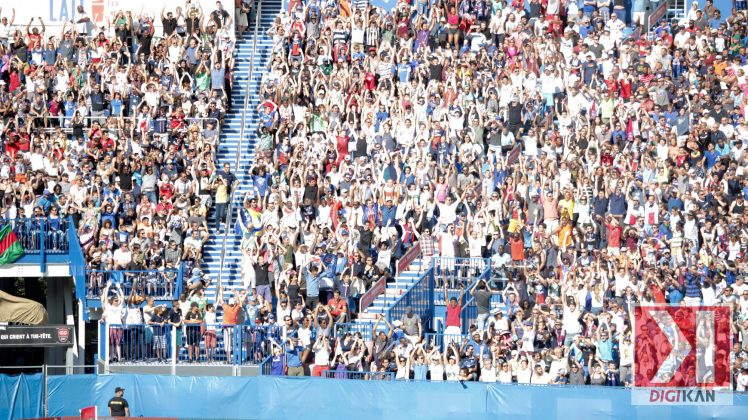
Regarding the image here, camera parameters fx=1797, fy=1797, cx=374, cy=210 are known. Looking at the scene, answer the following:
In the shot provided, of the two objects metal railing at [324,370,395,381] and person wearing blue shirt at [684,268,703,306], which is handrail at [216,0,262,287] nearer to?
metal railing at [324,370,395,381]

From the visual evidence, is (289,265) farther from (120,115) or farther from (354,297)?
(120,115)

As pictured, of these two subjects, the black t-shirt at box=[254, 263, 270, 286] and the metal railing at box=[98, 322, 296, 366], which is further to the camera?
the black t-shirt at box=[254, 263, 270, 286]

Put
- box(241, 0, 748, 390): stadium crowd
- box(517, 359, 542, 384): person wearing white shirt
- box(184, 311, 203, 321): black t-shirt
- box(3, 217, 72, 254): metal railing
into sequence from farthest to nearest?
box(3, 217, 72, 254): metal railing < box(184, 311, 203, 321): black t-shirt < box(241, 0, 748, 390): stadium crowd < box(517, 359, 542, 384): person wearing white shirt

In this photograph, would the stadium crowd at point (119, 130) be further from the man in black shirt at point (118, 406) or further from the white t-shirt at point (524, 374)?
the white t-shirt at point (524, 374)

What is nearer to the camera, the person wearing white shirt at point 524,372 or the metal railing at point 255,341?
the person wearing white shirt at point 524,372

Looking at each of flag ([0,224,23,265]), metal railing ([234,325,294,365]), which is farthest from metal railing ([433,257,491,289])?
flag ([0,224,23,265])

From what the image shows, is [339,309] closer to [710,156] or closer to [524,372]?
[524,372]

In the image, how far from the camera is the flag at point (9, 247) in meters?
40.3

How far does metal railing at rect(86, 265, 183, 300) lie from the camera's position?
39.7m

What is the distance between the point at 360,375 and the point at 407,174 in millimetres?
6233

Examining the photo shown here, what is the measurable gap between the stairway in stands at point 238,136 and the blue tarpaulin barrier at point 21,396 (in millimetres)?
5881

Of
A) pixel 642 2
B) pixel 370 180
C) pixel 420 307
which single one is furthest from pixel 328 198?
pixel 642 2

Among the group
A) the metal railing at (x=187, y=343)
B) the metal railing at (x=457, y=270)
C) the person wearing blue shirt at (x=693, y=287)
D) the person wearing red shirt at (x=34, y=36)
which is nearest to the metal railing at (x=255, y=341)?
the metal railing at (x=187, y=343)

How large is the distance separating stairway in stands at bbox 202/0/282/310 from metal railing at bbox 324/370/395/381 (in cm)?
525
